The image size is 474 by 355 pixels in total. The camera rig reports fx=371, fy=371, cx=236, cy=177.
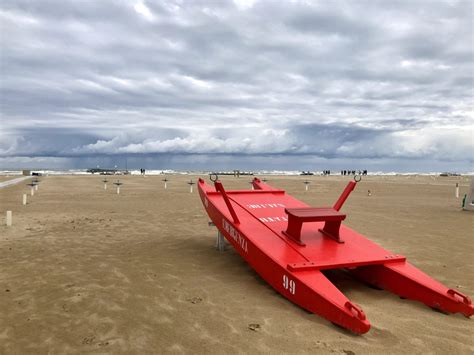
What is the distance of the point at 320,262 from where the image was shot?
475cm

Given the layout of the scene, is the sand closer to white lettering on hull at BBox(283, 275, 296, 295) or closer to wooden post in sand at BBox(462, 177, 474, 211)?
white lettering on hull at BBox(283, 275, 296, 295)

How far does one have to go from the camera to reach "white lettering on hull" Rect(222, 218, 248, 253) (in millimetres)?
5603

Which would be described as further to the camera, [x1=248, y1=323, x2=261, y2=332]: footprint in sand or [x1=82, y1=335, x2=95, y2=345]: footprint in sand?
[x1=248, y1=323, x2=261, y2=332]: footprint in sand

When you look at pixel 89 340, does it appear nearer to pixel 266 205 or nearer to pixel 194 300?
pixel 194 300

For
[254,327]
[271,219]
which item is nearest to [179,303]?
[254,327]

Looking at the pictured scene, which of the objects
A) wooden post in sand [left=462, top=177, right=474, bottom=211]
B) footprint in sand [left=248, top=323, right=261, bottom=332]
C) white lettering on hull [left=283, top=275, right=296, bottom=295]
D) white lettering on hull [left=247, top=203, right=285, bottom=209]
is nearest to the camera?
footprint in sand [left=248, top=323, right=261, bottom=332]

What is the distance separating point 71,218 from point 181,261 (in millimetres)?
6755

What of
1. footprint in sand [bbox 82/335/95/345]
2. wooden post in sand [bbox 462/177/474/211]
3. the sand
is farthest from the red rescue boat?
wooden post in sand [bbox 462/177/474/211]

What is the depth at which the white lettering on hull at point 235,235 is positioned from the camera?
18.4ft

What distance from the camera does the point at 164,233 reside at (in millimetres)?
9633

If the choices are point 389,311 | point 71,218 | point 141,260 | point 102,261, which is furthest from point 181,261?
point 71,218

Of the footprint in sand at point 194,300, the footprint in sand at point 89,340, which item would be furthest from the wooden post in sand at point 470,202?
the footprint in sand at point 89,340

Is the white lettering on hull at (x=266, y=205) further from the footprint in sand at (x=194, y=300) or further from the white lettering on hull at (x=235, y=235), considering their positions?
the footprint in sand at (x=194, y=300)

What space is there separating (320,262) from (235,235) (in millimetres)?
1633
